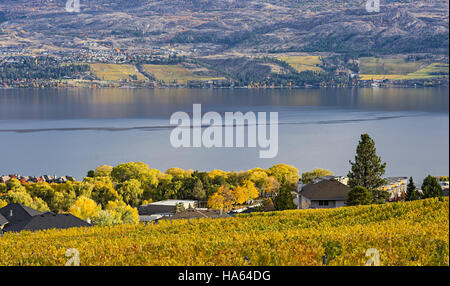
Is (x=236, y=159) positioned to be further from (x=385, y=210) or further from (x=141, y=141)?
(x=385, y=210)

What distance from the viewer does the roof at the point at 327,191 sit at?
30.1 metres

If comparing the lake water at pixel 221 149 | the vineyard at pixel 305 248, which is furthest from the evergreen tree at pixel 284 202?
the lake water at pixel 221 149

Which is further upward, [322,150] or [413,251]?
[413,251]

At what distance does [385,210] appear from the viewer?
1448 cm

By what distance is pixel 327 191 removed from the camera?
30.6 m

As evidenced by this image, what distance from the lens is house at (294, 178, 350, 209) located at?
30.0 m

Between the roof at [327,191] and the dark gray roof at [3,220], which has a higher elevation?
the roof at [327,191]

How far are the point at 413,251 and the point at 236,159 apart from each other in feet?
222

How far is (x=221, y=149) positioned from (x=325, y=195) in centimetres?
5236

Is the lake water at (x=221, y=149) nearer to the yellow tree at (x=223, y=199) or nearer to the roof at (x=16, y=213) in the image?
the yellow tree at (x=223, y=199)

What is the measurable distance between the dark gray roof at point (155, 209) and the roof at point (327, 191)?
524 inches

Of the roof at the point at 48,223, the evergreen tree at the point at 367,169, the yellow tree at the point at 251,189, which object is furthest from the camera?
the yellow tree at the point at 251,189

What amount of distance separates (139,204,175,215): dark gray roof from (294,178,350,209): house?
1312 cm
